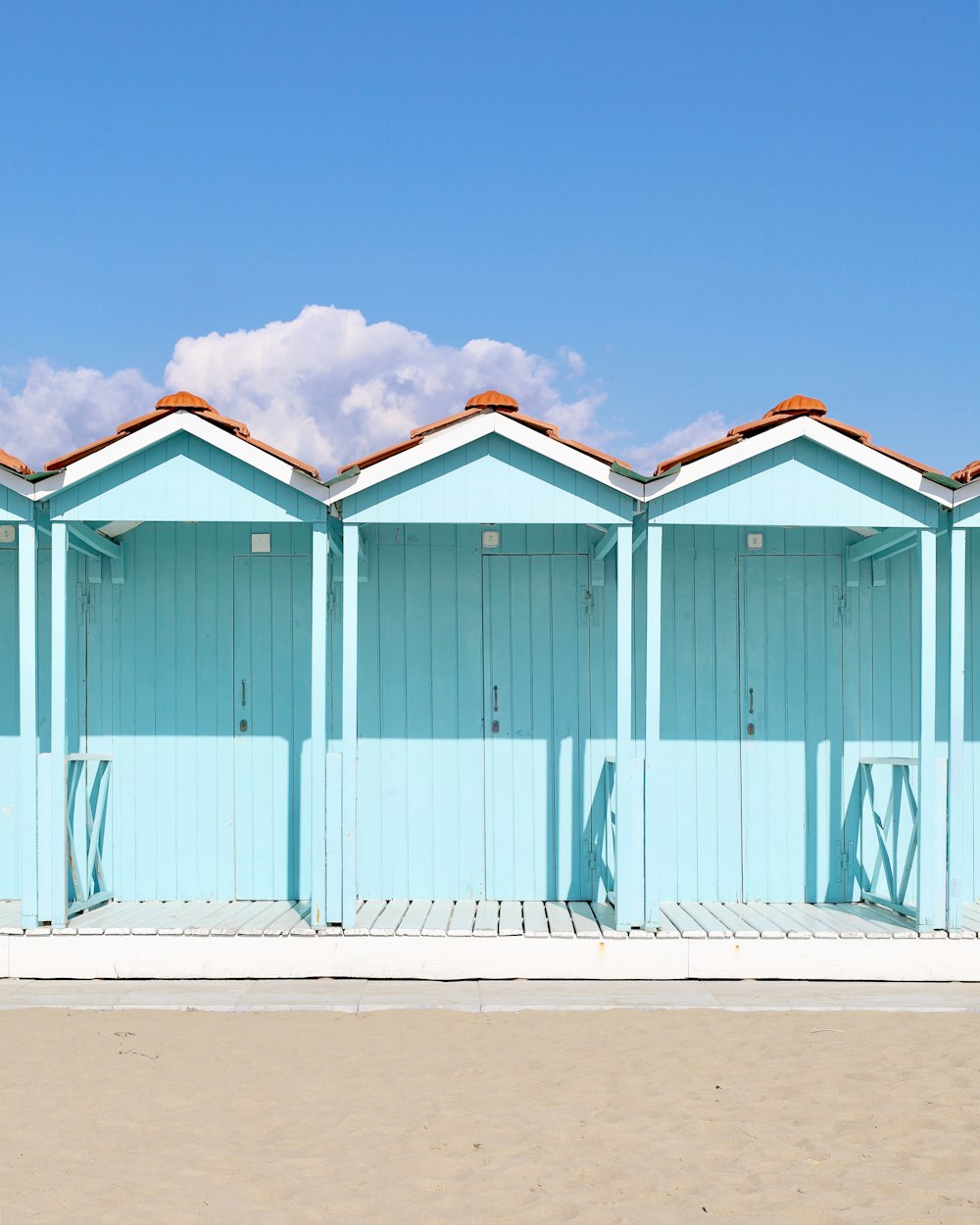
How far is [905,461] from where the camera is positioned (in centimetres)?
606

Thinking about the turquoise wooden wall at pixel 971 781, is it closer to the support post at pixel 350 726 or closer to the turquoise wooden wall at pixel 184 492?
the support post at pixel 350 726

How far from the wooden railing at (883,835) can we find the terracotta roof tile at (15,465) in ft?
19.0

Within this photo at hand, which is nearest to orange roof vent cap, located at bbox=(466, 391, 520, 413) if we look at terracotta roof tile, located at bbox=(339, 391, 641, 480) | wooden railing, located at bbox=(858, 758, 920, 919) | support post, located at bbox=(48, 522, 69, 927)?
terracotta roof tile, located at bbox=(339, 391, 641, 480)

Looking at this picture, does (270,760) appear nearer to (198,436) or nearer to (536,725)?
(536,725)

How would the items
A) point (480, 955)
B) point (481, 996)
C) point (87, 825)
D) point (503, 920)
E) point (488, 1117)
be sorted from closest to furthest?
point (488, 1117) → point (481, 996) → point (480, 955) → point (503, 920) → point (87, 825)

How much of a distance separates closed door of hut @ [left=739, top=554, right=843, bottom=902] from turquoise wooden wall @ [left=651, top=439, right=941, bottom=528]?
90 centimetres

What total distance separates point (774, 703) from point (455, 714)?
224 cm

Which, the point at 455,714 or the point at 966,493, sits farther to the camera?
the point at 455,714

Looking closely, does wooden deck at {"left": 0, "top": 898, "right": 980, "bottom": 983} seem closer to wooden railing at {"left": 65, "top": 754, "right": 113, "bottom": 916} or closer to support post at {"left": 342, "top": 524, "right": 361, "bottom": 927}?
support post at {"left": 342, "top": 524, "right": 361, "bottom": 927}

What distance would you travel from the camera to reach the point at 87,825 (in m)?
6.64

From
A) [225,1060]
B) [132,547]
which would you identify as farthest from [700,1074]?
[132,547]

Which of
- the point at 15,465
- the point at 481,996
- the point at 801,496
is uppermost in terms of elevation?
the point at 15,465

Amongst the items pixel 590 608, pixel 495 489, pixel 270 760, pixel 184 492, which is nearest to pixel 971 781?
pixel 590 608

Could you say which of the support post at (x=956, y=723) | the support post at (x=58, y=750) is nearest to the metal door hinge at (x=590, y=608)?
the support post at (x=956, y=723)
